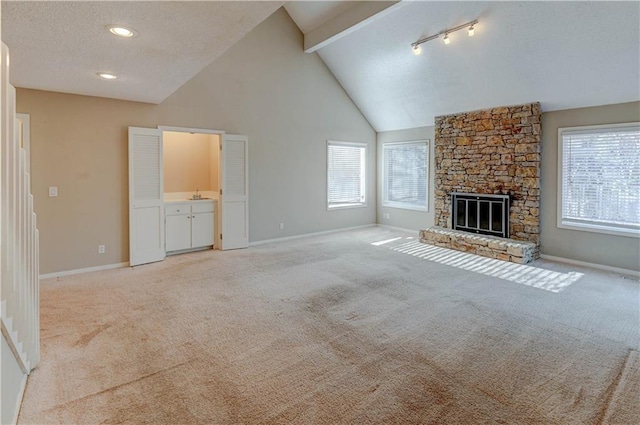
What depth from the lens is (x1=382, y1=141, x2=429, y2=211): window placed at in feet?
25.8

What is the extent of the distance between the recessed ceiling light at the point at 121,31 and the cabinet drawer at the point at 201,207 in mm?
3715

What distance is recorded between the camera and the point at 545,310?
12.1ft

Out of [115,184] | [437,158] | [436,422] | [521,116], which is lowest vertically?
[436,422]

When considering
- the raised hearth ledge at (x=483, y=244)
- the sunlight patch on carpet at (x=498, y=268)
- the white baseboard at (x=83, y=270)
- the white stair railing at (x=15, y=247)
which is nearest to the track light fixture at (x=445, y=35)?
the raised hearth ledge at (x=483, y=244)

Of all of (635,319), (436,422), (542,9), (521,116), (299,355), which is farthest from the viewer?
(521,116)

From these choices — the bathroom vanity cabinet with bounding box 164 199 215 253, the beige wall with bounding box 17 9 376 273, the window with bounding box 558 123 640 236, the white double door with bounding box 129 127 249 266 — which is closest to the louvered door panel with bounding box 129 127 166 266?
the white double door with bounding box 129 127 249 266

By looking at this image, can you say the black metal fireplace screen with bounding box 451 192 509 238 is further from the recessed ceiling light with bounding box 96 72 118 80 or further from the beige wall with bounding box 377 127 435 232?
the recessed ceiling light with bounding box 96 72 118 80

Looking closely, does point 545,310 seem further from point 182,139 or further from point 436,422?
point 182,139

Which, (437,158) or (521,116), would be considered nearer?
(521,116)

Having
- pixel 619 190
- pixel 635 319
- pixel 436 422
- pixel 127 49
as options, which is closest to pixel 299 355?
pixel 436 422

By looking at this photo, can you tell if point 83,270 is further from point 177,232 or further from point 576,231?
point 576,231

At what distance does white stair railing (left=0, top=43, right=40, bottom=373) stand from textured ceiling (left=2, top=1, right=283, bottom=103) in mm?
596

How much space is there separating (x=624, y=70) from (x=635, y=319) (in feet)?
10.3

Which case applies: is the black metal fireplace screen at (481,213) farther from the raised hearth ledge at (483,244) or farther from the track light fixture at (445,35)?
the track light fixture at (445,35)
